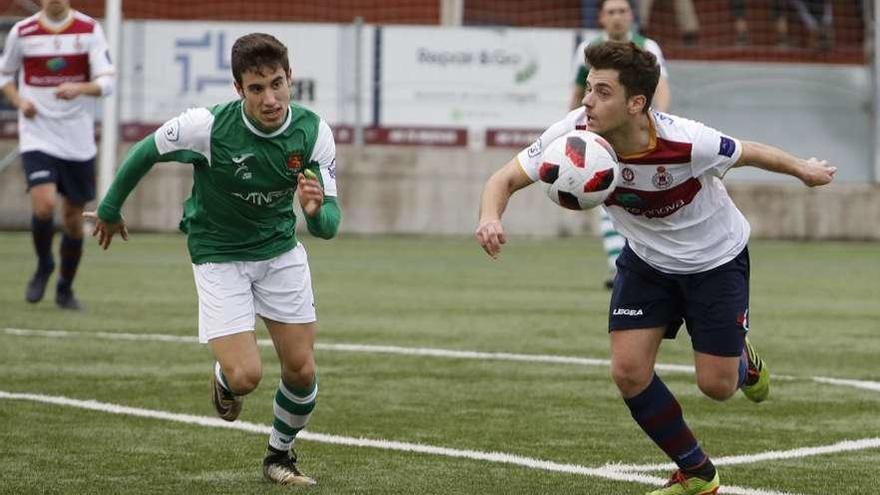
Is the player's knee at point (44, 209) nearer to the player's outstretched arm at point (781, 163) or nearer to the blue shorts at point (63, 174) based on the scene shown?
the blue shorts at point (63, 174)

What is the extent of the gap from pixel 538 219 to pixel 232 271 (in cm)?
1612

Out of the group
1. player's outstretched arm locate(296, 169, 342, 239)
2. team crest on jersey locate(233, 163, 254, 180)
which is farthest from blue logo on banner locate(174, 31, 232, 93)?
player's outstretched arm locate(296, 169, 342, 239)

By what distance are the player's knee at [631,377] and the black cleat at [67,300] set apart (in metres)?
7.17

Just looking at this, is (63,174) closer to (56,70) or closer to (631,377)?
(56,70)

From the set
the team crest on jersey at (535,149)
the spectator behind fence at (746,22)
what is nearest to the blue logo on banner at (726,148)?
the team crest on jersey at (535,149)

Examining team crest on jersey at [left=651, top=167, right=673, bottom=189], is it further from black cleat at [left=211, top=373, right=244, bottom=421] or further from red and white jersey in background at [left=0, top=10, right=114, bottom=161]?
red and white jersey in background at [left=0, top=10, right=114, bottom=161]

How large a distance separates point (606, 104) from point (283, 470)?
5.78 ft

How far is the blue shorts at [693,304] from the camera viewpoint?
265 inches

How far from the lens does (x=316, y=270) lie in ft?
57.4

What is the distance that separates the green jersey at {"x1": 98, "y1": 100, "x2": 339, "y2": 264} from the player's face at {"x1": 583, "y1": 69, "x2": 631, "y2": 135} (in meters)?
0.99

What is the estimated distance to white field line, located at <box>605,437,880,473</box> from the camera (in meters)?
7.14

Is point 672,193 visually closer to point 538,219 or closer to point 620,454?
point 620,454

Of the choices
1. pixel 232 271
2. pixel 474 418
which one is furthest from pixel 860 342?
pixel 232 271

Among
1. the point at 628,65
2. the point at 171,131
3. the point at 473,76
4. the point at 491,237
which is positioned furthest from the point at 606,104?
the point at 473,76
